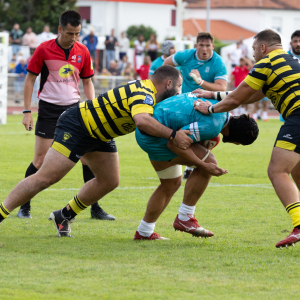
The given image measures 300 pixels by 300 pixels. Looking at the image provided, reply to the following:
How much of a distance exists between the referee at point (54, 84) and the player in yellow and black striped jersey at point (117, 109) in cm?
144

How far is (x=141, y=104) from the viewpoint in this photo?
4.87m

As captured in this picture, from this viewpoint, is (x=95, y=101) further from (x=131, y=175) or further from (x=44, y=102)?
(x=131, y=175)

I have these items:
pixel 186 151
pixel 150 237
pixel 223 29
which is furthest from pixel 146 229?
pixel 223 29

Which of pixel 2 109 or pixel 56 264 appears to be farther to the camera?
pixel 2 109

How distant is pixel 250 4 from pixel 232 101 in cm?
7790

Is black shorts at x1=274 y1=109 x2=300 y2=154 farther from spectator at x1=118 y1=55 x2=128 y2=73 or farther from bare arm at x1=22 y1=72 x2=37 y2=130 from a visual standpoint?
spectator at x1=118 y1=55 x2=128 y2=73

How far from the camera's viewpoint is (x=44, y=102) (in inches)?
265

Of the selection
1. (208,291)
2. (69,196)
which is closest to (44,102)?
(69,196)

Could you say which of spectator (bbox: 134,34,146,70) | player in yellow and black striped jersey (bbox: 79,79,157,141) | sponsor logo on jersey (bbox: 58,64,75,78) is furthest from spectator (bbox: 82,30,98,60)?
player in yellow and black striped jersey (bbox: 79,79,157,141)

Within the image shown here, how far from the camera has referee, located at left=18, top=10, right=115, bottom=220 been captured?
6.53 m

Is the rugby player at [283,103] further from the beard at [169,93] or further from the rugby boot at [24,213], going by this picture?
the rugby boot at [24,213]

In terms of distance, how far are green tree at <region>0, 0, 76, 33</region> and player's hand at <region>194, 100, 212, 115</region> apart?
114ft

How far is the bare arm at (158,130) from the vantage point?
15.7ft

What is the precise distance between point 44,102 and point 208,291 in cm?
360
